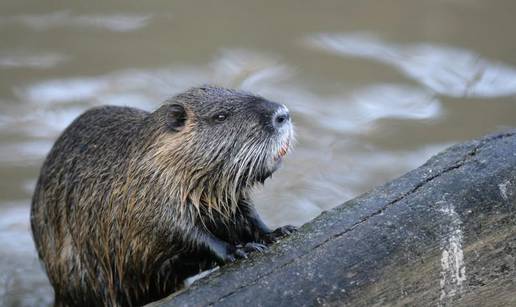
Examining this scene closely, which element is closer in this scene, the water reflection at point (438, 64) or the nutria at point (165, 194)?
the nutria at point (165, 194)

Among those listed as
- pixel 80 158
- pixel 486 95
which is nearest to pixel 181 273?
pixel 80 158

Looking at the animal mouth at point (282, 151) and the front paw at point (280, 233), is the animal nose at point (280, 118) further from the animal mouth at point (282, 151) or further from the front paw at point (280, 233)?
the front paw at point (280, 233)

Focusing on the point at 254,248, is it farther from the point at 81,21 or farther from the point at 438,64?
the point at 81,21

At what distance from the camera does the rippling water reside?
682cm

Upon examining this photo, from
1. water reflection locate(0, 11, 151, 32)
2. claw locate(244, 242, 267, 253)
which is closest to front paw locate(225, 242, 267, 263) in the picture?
claw locate(244, 242, 267, 253)

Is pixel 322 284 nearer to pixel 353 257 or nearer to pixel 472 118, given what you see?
pixel 353 257

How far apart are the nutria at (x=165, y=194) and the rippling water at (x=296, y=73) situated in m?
1.73

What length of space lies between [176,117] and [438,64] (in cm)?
424

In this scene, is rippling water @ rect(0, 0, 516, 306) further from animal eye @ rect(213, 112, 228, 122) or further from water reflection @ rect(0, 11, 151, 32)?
animal eye @ rect(213, 112, 228, 122)

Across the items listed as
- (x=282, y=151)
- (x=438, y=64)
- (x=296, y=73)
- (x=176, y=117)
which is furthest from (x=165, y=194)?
(x=438, y=64)

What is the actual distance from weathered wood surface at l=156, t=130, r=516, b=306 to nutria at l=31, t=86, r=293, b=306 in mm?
226

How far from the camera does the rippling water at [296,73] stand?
22.4ft

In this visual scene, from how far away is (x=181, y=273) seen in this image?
4.20 metres

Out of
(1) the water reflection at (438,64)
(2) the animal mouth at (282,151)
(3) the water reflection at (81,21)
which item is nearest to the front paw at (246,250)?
(2) the animal mouth at (282,151)
